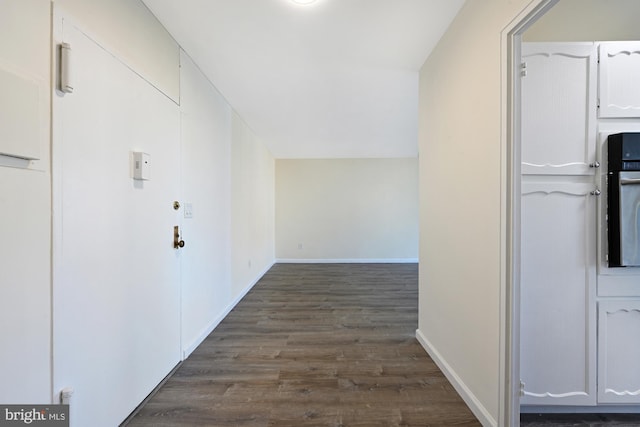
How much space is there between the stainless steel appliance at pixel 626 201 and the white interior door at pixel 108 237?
2680 millimetres

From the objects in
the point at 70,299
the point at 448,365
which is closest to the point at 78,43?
the point at 70,299

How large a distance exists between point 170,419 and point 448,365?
1.85 meters

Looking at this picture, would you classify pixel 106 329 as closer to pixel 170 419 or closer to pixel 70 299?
pixel 70 299

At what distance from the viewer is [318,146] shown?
542cm

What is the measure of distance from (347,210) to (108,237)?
18.1ft

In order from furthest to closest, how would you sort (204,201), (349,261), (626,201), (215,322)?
1. (349,261)
2. (215,322)
3. (204,201)
4. (626,201)

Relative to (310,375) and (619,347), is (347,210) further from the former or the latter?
(619,347)

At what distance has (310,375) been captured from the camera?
2.01 m

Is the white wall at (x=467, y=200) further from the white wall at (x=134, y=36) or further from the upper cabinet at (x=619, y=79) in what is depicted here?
the white wall at (x=134, y=36)

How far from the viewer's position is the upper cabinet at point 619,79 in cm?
148

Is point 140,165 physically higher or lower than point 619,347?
higher

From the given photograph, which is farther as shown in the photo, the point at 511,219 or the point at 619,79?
the point at 619,79

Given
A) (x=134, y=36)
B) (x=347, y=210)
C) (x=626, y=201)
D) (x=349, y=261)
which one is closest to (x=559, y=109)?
(x=626, y=201)
